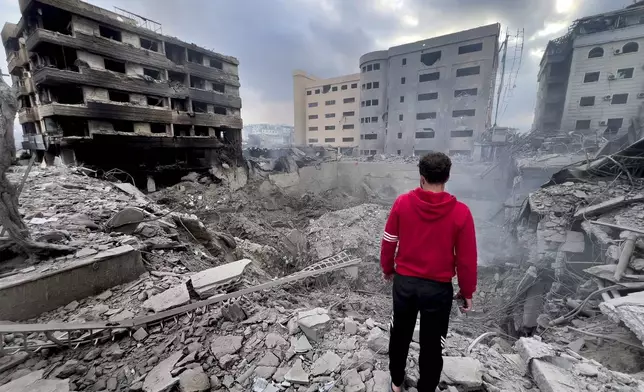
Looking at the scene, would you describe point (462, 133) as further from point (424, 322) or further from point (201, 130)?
point (424, 322)

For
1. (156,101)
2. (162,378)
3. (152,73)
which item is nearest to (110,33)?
(152,73)

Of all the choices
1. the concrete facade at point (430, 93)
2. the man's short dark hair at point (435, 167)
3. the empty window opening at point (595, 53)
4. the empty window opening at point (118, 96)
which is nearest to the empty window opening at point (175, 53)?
the empty window opening at point (118, 96)

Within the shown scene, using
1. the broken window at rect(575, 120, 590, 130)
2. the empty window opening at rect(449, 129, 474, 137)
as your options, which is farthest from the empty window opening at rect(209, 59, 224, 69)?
the broken window at rect(575, 120, 590, 130)

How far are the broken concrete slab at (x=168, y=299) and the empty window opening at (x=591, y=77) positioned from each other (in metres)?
31.2

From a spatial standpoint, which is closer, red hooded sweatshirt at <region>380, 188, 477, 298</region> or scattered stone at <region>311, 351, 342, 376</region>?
red hooded sweatshirt at <region>380, 188, 477, 298</region>

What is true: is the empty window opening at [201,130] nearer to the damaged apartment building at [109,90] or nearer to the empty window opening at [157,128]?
the damaged apartment building at [109,90]

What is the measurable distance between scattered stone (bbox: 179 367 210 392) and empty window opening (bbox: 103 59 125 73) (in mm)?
18558

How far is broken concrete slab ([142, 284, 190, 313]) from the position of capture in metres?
2.84

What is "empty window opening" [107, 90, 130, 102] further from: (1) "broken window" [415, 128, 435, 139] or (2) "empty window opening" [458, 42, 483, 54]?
(2) "empty window opening" [458, 42, 483, 54]

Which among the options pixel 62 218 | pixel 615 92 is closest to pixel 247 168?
pixel 62 218

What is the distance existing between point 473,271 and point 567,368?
1.60 meters

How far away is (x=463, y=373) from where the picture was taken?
2.19m

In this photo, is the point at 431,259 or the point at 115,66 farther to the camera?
the point at 115,66

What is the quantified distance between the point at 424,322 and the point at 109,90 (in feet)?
61.2
